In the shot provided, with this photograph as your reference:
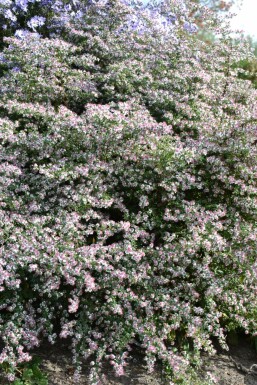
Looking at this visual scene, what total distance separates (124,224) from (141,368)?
961 millimetres

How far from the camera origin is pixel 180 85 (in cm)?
424

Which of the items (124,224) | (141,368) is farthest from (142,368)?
(124,224)

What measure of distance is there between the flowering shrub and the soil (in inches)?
5.4

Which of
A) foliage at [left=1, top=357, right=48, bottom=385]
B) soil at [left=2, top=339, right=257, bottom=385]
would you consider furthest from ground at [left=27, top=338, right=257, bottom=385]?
foliage at [left=1, top=357, right=48, bottom=385]

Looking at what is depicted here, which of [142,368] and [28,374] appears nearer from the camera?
[28,374]

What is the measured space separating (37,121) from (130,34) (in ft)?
5.49

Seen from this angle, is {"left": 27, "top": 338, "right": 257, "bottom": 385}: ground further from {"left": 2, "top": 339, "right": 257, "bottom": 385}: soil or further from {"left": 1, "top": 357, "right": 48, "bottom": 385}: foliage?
{"left": 1, "top": 357, "right": 48, "bottom": 385}: foliage

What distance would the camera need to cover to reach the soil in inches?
121

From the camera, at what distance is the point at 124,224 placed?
300cm

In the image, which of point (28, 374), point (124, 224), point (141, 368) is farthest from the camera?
point (141, 368)

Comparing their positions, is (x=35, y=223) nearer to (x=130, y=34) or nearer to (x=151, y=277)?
(x=151, y=277)

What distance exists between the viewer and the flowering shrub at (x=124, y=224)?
9.44 ft

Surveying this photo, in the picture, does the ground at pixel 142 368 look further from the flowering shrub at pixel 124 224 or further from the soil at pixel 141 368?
the flowering shrub at pixel 124 224

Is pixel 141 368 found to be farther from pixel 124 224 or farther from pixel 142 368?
pixel 124 224
